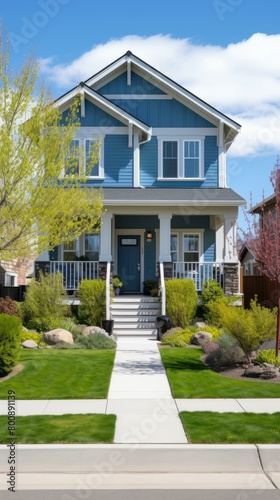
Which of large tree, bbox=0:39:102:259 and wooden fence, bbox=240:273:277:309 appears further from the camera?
wooden fence, bbox=240:273:277:309

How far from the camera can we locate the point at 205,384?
11094 millimetres

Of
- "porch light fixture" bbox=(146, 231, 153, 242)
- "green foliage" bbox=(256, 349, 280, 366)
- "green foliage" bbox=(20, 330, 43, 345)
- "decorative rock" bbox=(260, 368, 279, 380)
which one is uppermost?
"porch light fixture" bbox=(146, 231, 153, 242)

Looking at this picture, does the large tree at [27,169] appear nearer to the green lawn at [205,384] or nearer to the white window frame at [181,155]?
the green lawn at [205,384]

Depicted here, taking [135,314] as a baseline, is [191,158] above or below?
above

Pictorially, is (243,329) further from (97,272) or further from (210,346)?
(97,272)

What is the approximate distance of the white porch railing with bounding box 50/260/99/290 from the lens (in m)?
20.6

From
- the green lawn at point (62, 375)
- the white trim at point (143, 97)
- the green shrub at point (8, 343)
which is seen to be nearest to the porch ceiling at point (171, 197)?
the white trim at point (143, 97)

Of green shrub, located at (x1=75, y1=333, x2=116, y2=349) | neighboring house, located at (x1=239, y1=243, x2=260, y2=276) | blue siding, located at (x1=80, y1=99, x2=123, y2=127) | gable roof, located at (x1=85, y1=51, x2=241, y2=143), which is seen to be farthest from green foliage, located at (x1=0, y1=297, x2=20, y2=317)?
neighboring house, located at (x1=239, y1=243, x2=260, y2=276)

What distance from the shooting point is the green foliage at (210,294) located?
19688 mm

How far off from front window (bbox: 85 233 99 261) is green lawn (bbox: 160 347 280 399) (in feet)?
32.3

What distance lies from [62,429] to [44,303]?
10875 millimetres

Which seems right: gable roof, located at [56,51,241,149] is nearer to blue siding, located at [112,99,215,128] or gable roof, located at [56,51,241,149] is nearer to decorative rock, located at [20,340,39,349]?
blue siding, located at [112,99,215,128]

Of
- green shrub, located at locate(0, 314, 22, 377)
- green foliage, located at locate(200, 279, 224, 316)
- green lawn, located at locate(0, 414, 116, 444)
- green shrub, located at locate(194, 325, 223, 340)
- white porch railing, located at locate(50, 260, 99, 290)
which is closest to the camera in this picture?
green lawn, located at locate(0, 414, 116, 444)

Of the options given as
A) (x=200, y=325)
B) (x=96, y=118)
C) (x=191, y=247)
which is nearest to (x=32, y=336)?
(x=200, y=325)
